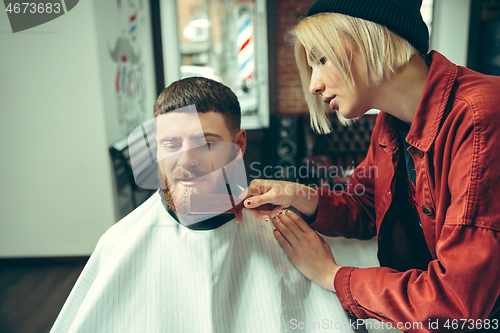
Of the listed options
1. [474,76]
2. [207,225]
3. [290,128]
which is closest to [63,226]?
[207,225]

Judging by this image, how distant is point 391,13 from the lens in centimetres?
63

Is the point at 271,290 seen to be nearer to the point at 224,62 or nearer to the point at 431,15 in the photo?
the point at 224,62

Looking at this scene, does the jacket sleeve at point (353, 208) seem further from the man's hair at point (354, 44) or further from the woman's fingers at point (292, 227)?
the man's hair at point (354, 44)

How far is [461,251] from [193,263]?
0.61 metres

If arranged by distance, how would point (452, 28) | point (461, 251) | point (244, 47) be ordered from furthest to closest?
1. point (244, 47)
2. point (452, 28)
3. point (461, 251)

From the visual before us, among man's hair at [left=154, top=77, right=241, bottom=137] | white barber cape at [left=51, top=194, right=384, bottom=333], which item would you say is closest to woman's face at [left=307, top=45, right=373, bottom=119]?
man's hair at [left=154, top=77, right=241, bottom=137]

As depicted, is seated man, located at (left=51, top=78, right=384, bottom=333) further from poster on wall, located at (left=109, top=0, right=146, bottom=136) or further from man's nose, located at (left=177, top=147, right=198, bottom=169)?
poster on wall, located at (left=109, top=0, right=146, bottom=136)

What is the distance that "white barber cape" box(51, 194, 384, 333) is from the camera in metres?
0.73

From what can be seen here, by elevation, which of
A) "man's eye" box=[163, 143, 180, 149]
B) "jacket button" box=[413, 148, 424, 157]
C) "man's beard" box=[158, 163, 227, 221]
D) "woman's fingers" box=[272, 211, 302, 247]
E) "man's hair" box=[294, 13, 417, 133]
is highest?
"man's hair" box=[294, 13, 417, 133]

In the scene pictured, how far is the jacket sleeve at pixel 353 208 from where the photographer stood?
3.15 ft

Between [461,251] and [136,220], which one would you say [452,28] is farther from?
[136,220]

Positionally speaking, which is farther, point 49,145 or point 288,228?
point 288,228

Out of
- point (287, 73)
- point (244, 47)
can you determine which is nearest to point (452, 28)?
point (244, 47)

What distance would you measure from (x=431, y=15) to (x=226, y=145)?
0.78 m
